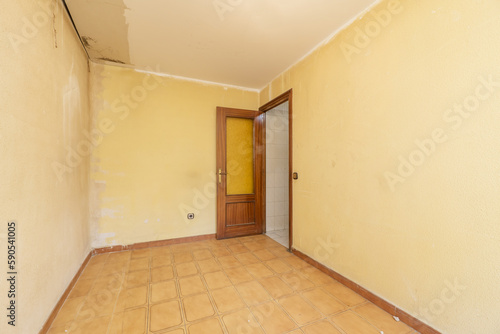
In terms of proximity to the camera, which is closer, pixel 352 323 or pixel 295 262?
pixel 352 323

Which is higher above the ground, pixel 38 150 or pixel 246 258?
pixel 38 150

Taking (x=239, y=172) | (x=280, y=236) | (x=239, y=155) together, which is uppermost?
(x=239, y=155)

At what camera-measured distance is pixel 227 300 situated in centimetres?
182

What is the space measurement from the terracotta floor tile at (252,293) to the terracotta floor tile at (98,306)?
107 cm

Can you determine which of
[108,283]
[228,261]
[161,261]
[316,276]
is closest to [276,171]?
[228,261]

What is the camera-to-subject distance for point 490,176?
3.84 feet

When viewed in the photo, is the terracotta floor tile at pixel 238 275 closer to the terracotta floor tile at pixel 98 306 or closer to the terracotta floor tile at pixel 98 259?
the terracotta floor tile at pixel 98 306

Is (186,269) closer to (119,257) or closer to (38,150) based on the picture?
(119,257)

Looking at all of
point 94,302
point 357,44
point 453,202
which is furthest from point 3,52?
point 453,202

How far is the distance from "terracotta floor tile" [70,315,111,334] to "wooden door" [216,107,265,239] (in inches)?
74.1

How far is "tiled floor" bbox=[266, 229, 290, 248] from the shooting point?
325 cm

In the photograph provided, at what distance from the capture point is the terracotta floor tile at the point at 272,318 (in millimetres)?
1489

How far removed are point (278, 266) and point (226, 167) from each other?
1.71 metres

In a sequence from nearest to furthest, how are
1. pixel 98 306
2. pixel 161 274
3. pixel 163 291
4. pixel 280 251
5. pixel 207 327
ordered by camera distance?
pixel 207 327 → pixel 98 306 → pixel 163 291 → pixel 161 274 → pixel 280 251
